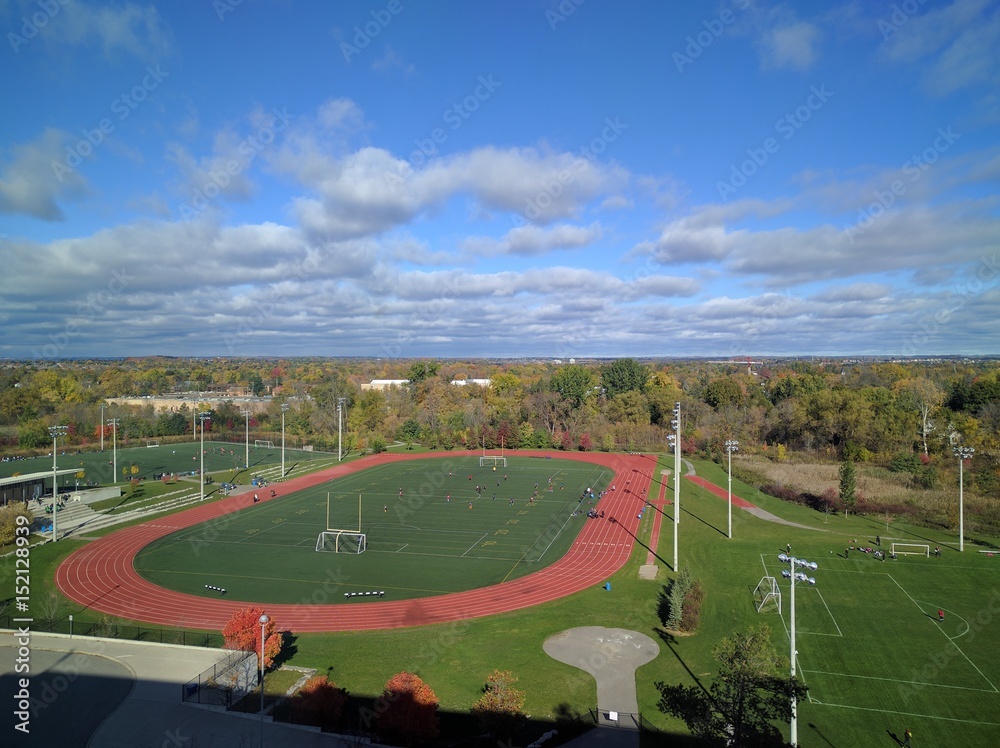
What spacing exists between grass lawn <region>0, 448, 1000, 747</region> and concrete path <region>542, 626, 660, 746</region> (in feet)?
1.59

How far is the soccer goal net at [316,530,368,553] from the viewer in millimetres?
39719

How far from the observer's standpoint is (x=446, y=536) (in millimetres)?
42969

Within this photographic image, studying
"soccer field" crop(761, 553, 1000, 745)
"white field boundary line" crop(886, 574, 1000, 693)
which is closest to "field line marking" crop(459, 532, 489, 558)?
"soccer field" crop(761, 553, 1000, 745)

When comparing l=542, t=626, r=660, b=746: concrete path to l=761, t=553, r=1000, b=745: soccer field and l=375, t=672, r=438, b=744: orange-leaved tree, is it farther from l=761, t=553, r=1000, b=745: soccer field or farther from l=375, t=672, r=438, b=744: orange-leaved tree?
l=761, t=553, r=1000, b=745: soccer field

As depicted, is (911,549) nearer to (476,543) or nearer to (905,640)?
(905,640)

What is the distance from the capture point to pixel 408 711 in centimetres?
1692

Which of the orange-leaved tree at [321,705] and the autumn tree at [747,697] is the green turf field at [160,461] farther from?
the autumn tree at [747,697]

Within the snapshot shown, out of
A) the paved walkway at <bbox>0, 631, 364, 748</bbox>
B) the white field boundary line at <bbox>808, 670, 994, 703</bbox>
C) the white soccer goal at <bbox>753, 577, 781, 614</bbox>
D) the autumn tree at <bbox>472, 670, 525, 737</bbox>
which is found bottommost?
the white field boundary line at <bbox>808, 670, 994, 703</bbox>

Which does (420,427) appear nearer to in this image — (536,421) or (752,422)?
(536,421)

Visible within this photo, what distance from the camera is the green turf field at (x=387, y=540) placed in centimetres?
3362

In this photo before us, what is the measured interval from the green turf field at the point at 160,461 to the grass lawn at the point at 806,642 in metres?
32.2

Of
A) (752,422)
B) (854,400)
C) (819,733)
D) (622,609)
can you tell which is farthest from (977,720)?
(752,422)

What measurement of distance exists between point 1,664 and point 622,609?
2524 centimetres

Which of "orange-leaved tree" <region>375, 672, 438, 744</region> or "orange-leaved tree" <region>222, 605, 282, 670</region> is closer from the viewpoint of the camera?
"orange-leaved tree" <region>375, 672, 438, 744</region>
